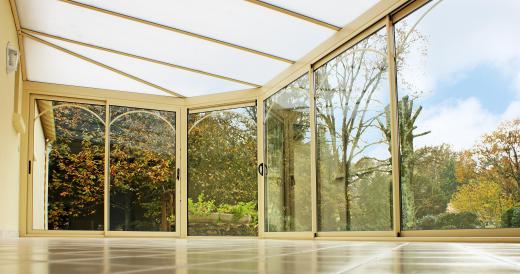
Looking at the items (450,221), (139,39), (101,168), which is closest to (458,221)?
(450,221)

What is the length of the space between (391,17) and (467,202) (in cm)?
181

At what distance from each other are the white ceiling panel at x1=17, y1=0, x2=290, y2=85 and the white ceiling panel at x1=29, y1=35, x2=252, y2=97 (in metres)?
0.24

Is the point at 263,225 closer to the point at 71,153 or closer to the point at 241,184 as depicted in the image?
the point at 241,184

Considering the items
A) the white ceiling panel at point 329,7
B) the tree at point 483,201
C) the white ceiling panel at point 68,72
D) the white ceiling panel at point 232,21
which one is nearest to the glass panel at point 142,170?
the white ceiling panel at point 68,72

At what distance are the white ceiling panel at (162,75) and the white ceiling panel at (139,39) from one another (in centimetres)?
24

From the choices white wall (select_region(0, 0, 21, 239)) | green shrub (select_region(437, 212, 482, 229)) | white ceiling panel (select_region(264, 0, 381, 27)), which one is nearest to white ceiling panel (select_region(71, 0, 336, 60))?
white ceiling panel (select_region(264, 0, 381, 27))

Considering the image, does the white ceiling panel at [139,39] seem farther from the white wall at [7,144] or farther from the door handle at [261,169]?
the door handle at [261,169]

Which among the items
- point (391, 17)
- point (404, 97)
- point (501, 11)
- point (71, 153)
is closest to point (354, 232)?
point (404, 97)

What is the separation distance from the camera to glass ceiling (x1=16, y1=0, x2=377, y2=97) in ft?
17.1

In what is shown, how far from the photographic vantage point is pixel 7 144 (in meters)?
5.66

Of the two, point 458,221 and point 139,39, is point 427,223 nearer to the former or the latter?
point 458,221

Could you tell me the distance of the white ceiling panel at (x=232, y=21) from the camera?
516 cm

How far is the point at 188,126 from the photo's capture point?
26.5 feet

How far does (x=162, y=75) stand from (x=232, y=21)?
2.03 metres
